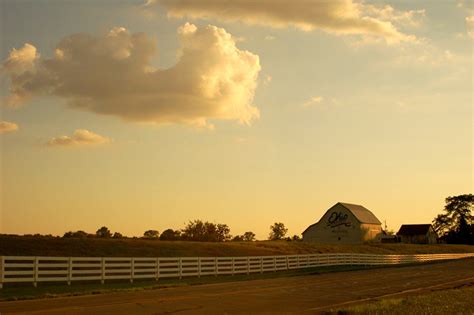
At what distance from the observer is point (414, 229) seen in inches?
5984

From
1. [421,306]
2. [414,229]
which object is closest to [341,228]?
[414,229]

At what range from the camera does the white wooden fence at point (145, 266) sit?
2973 centimetres

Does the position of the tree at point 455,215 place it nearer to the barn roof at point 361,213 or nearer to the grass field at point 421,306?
the barn roof at point 361,213

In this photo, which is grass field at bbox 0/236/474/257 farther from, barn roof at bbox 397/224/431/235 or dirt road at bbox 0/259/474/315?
barn roof at bbox 397/224/431/235

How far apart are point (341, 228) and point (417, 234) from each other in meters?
37.7

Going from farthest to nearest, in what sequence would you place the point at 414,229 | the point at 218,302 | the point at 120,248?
the point at 414,229, the point at 120,248, the point at 218,302

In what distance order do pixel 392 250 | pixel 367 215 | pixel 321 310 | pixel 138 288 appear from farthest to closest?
pixel 367 215, pixel 392 250, pixel 138 288, pixel 321 310

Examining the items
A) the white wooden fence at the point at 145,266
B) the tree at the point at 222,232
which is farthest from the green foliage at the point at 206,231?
the white wooden fence at the point at 145,266

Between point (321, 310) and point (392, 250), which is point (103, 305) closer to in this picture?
point (321, 310)

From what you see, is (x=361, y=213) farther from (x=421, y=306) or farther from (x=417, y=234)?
(x=421, y=306)

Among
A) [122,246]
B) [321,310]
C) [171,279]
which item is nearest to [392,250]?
[122,246]

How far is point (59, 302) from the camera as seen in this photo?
21484mm

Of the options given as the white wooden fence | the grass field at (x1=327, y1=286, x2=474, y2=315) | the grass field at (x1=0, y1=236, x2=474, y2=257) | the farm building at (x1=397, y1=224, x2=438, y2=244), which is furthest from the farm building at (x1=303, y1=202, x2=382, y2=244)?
the grass field at (x1=327, y1=286, x2=474, y2=315)

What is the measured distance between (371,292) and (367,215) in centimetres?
10407
